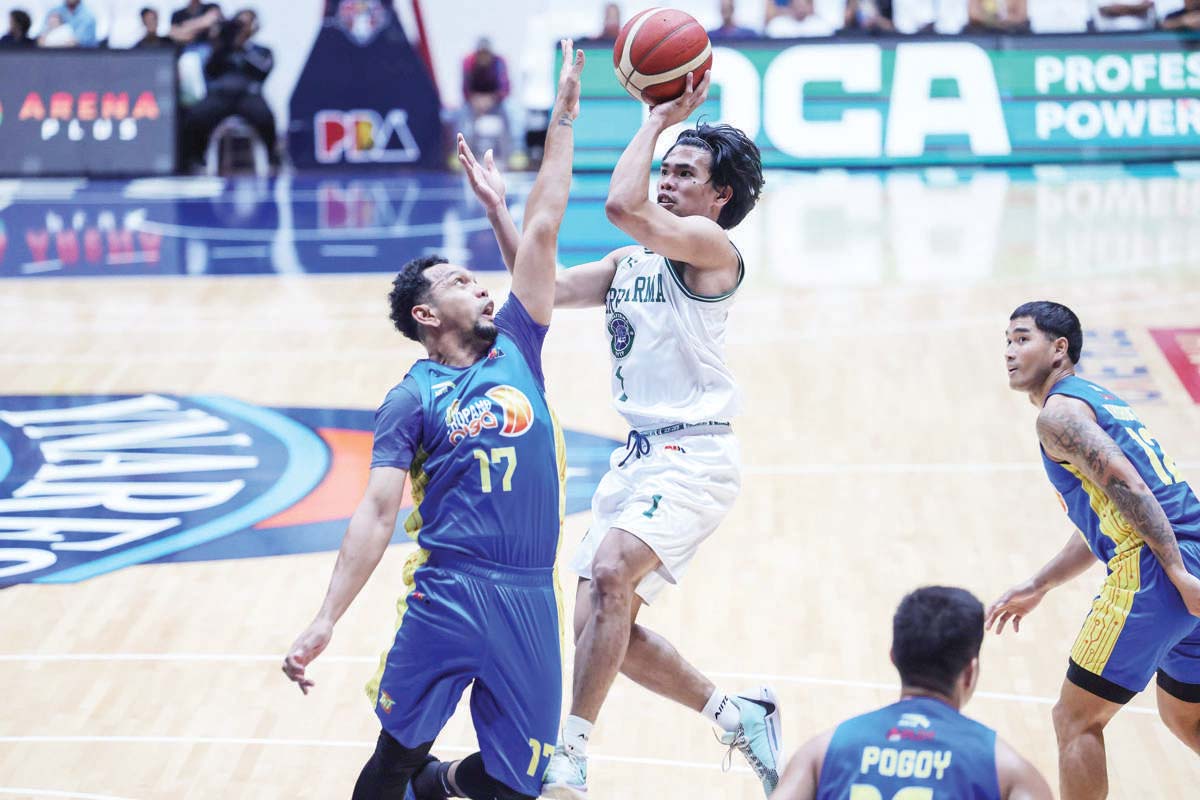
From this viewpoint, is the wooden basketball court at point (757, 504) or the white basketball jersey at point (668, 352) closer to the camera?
the white basketball jersey at point (668, 352)

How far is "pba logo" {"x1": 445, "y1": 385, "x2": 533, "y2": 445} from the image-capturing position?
201 inches

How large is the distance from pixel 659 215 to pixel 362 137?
16.1 metres

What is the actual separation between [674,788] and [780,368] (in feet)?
19.7

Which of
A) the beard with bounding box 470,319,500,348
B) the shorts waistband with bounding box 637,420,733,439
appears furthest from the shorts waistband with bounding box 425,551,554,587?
the shorts waistband with bounding box 637,420,733,439

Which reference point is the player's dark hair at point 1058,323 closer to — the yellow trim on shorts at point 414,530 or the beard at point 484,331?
the beard at point 484,331

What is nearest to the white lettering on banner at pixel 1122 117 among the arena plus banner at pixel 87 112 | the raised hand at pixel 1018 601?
the arena plus banner at pixel 87 112

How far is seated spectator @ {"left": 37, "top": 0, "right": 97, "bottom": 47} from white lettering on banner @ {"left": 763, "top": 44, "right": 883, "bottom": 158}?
351 inches

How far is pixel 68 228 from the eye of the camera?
17.4m

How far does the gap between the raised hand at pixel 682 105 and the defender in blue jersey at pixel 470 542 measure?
1.74 feet

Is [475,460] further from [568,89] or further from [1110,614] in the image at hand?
[1110,614]

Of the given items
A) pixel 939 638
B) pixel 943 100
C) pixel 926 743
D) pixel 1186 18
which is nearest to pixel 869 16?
pixel 943 100

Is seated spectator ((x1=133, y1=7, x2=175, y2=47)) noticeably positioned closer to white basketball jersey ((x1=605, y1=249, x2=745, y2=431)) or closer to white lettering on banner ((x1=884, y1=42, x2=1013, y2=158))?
white lettering on banner ((x1=884, y1=42, x2=1013, y2=158))

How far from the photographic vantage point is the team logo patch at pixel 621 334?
6070 millimetres

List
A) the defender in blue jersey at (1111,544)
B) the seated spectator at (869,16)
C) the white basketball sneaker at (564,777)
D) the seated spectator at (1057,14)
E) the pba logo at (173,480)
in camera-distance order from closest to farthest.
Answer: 1. the defender in blue jersey at (1111,544)
2. the white basketball sneaker at (564,777)
3. the pba logo at (173,480)
4. the seated spectator at (869,16)
5. the seated spectator at (1057,14)
